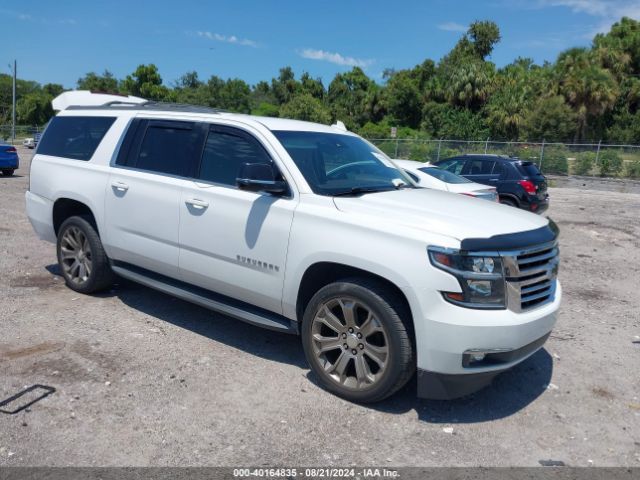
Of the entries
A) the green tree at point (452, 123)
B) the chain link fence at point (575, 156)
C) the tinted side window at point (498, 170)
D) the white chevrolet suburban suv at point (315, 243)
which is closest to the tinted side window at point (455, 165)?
the tinted side window at point (498, 170)

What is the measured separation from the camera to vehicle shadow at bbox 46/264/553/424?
3.95 meters

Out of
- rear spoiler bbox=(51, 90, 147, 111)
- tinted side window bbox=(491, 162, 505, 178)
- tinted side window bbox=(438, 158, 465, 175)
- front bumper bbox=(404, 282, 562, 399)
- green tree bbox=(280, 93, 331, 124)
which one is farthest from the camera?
green tree bbox=(280, 93, 331, 124)

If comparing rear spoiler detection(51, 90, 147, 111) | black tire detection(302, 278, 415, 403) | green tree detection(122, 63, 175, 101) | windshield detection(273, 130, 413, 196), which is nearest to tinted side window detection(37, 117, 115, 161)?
rear spoiler detection(51, 90, 147, 111)

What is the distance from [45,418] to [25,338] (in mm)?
1484

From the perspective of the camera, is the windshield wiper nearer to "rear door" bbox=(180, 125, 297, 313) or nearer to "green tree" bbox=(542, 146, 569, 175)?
"rear door" bbox=(180, 125, 297, 313)

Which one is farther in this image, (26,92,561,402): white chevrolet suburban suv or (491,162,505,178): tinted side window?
(491,162,505,178): tinted side window

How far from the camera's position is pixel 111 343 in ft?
15.6

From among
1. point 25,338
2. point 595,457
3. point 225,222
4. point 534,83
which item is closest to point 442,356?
point 595,457

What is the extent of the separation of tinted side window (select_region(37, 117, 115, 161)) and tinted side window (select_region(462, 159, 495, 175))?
10734 millimetres

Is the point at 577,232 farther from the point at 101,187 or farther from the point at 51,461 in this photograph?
the point at 51,461

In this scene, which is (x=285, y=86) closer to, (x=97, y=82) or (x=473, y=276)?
(x=97, y=82)

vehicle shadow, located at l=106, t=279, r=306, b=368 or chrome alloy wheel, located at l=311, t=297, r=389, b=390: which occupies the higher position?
chrome alloy wheel, located at l=311, t=297, r=389, b=390

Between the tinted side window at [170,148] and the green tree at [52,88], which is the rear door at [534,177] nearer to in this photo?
the tinted side window at [170,148]

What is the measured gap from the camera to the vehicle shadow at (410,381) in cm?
395
